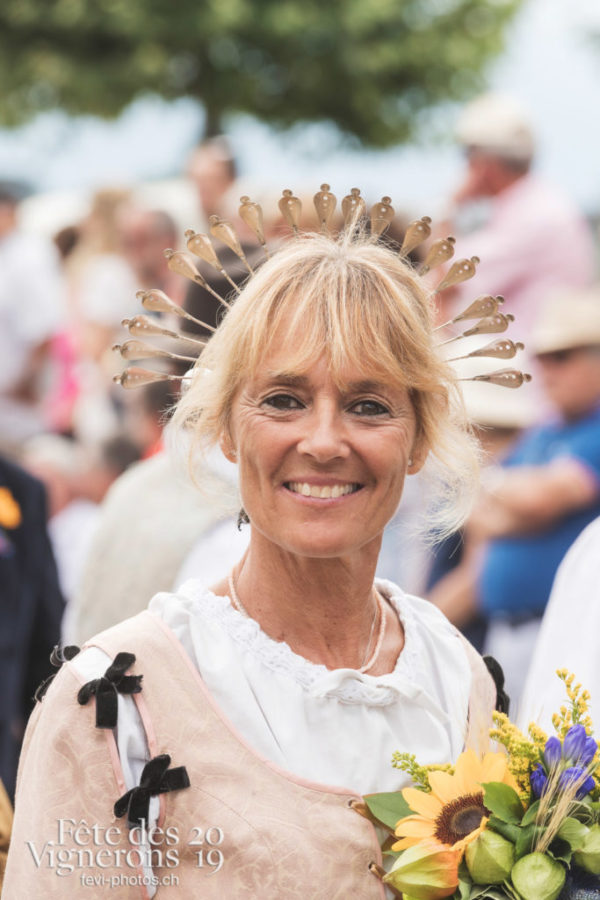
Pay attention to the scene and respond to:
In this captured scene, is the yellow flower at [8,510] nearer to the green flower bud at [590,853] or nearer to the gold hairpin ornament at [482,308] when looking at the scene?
the gold hairpin ornament at [482,308]

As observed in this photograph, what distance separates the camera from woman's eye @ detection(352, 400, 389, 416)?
2248 millimetres

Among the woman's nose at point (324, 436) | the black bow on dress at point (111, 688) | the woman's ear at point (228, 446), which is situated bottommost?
the black bow on dress at point (111, 688)

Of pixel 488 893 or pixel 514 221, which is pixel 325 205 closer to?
pixel 488 893

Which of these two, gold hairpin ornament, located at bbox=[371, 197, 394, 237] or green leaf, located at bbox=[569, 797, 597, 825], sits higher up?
gold hairpin ornament, located at bbox=[371, 197, 394, 237]

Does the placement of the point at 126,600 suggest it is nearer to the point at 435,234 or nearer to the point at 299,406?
the point at 299,406

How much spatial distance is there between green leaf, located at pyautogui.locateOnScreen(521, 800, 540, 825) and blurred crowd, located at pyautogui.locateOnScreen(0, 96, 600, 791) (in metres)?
0.78

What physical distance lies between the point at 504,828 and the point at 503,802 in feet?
0.13

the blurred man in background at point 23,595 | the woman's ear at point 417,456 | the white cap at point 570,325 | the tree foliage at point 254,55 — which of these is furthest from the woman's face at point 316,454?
the tree foliage at point 254,55

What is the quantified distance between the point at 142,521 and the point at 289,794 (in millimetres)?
1639

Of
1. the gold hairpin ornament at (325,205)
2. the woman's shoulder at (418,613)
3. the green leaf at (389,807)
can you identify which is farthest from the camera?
the woman's shoulder at (418,613)

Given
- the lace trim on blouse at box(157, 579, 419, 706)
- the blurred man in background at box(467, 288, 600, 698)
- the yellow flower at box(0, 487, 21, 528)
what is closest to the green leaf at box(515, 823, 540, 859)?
the lace trim on blouse at box(157, 579, 419, 706)

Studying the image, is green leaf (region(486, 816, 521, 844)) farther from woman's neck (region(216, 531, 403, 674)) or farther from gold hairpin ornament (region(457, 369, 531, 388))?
gold hairpin ornament (region(457, 369, 531, 388))

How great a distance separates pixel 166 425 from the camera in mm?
2629

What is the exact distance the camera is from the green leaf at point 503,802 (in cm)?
199
